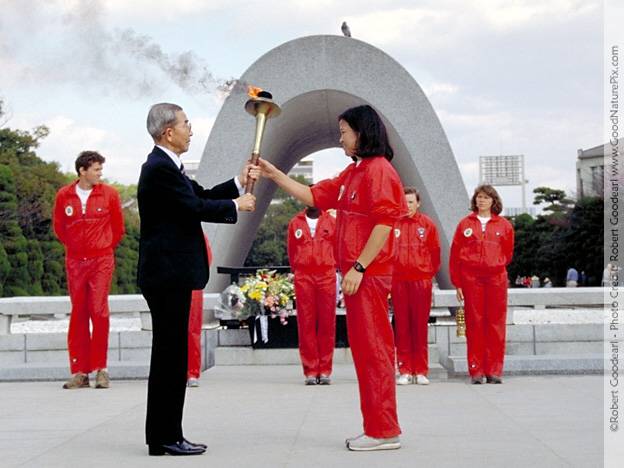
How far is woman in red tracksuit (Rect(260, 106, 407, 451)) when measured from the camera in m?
5.79

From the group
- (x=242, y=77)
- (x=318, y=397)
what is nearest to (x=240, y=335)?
(x=318, y=397)

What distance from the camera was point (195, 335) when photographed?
32.0 feet

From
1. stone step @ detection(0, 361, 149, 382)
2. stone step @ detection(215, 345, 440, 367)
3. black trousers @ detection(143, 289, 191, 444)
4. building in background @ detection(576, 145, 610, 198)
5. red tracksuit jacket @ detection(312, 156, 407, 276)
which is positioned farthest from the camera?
building in background @ detection(576, 145, 610, 198)

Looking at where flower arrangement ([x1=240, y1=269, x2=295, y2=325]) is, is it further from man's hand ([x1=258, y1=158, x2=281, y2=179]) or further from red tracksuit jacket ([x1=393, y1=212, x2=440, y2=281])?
man's hand ([x1=258, y1=158, x2=281, y2=179])

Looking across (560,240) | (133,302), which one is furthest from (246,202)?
(560,240)

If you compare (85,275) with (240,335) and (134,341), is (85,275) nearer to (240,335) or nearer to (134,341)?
(134,341)

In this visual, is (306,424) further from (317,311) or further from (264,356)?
(264,356)

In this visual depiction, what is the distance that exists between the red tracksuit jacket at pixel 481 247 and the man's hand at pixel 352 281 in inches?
148

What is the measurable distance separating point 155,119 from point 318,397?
11.3 feet

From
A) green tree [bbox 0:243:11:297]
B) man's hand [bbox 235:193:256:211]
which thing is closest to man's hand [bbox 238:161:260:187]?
man's hand [bbox 235:193:256:211]

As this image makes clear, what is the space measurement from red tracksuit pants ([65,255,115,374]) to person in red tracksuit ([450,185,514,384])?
10.9 ft

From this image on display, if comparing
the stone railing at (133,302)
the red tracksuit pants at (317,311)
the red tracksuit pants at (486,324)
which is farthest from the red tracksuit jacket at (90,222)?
the red tracksuit pants at (486,324)

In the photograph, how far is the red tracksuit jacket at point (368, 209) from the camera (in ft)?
19.3

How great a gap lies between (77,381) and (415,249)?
3.41 meters
